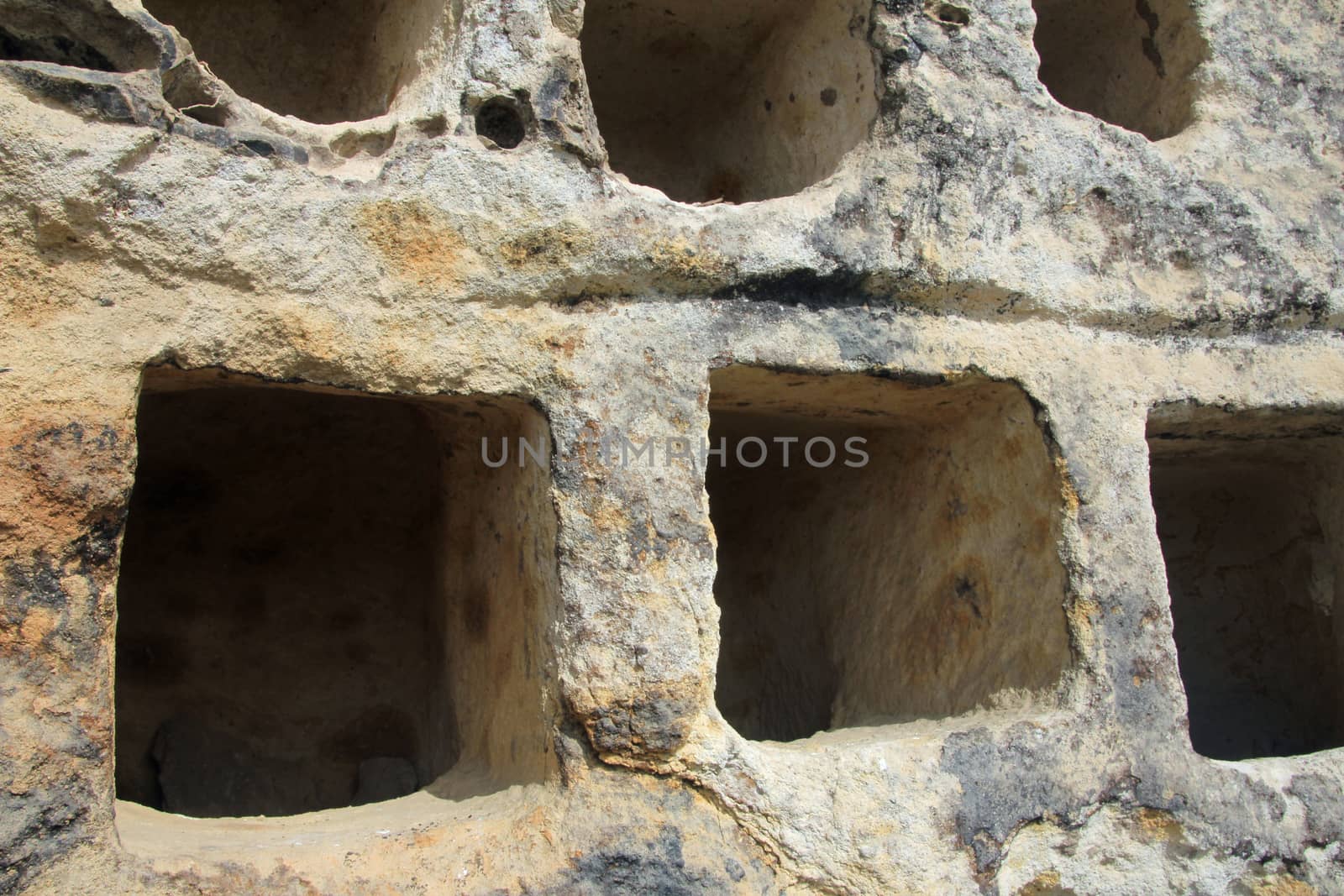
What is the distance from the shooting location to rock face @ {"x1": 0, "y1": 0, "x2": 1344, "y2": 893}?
5.26 feet

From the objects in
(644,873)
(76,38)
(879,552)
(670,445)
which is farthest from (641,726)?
(76,38)

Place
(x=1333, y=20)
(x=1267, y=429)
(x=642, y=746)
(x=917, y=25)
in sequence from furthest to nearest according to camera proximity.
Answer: (x=1333, y=20) < (x=1267, y=429) < (x=917, y=25) < (x=642, y=746)

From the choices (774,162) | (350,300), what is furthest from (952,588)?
→ (350,300)

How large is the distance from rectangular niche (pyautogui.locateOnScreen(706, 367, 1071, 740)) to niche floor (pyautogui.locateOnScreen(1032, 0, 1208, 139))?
2.95 feet

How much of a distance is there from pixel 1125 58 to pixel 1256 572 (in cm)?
123

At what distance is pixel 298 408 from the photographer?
2.76m

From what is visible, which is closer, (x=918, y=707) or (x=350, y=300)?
(x=350, y=300)

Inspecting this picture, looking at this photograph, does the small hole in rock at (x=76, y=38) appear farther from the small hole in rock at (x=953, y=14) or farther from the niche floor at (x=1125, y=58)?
the niche floor at (x=1125, y=58)

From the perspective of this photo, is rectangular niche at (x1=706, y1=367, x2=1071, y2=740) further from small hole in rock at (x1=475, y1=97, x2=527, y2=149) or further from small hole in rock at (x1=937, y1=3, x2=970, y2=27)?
small hole in rock at (x1=937, y1=3, x2=970, y2=27)

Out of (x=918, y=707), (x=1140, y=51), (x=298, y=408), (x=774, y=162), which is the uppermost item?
(x=1140, y=51)

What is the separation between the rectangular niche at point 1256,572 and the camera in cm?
249

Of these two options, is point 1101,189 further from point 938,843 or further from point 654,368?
point 938,843

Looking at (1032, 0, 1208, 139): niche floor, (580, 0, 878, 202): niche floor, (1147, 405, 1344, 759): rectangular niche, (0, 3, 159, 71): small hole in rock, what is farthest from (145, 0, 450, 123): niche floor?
(1147, 405, 1344, 759): rectangular niche

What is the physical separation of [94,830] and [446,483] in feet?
3.48
